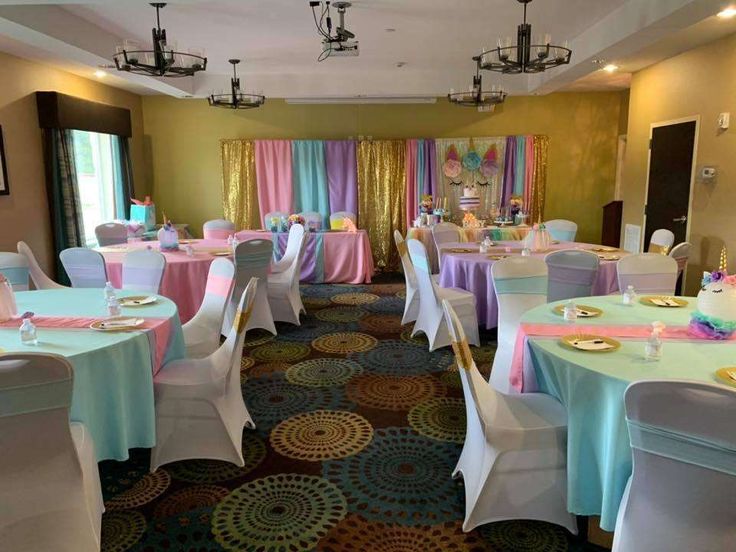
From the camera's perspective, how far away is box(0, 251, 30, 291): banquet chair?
378 cm

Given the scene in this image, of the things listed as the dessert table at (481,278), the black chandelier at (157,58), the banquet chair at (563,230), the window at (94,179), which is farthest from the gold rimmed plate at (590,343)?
the window at (94,179)

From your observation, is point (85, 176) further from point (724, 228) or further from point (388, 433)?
point (724, 228)

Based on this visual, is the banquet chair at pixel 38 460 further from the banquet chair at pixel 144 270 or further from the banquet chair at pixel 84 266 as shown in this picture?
the banquet chair at pixel 84 266

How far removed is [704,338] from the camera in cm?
235

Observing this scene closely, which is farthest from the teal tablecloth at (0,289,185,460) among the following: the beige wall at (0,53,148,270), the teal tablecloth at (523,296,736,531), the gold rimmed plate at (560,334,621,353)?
the beige wall at (0,53,148,270)

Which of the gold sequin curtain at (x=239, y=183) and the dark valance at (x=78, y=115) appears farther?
the gold sequin curtain at (x=239, y=183)

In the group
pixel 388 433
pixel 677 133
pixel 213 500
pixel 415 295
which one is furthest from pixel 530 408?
pixel 677 133

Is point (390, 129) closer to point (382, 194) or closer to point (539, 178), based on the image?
point (382, 194)

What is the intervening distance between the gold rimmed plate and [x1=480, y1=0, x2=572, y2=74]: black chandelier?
253cm

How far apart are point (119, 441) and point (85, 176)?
5.91 m

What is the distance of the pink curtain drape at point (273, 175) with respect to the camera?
8430 millimetres

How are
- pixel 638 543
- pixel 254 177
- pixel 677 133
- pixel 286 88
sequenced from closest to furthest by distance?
pixel 638 543 < pixel 677 133 < pixel 286 88 < pixel 254 177

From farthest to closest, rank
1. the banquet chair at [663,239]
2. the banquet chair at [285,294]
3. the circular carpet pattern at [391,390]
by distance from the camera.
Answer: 1. the banquet chair at [285,294]
2. the banquet chair at [663,239]
3. the circular carpet pattern at [391,390]

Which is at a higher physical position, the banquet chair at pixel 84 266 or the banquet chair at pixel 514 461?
the banquet chair at pixel 84 266
